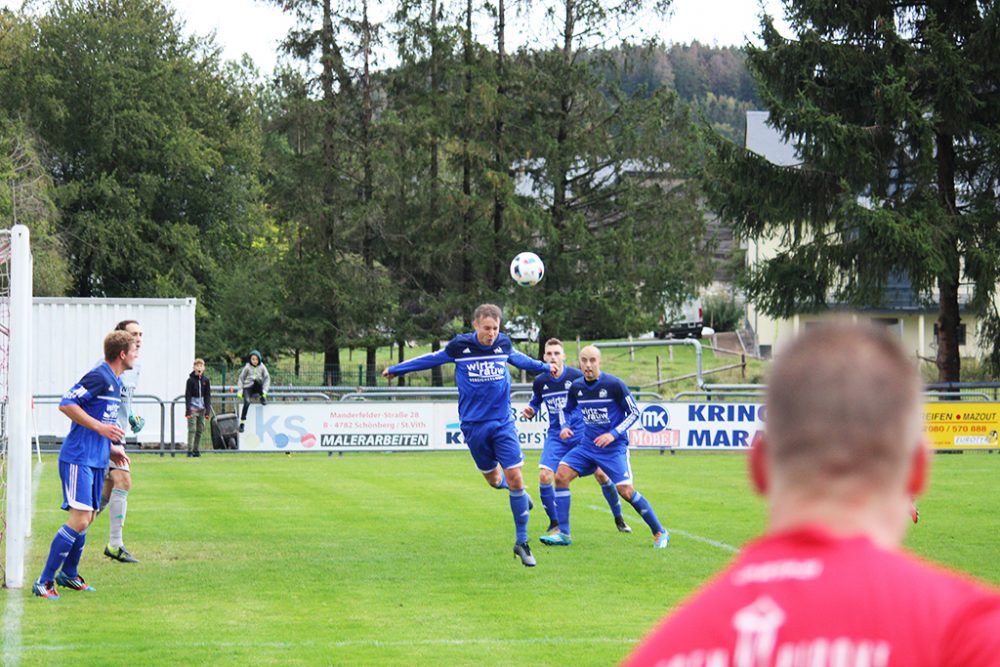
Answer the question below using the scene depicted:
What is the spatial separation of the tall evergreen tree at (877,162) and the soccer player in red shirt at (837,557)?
3019 centimetres

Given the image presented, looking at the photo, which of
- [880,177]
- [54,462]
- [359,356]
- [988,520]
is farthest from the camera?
[359,356]

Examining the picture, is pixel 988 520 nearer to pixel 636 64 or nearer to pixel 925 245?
pixel 925 245

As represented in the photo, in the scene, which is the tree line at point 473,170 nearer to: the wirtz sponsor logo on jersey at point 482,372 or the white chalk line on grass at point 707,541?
the white chalk line on grass at point 707,541

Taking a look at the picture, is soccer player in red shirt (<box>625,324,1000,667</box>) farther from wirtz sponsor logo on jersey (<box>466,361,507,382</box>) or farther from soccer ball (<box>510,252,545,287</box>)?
soccer ball (<box>510,252,545,287</box>)

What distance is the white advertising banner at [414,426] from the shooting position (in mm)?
27391

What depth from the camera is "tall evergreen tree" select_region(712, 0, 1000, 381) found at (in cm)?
3139

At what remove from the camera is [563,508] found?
13.7 m

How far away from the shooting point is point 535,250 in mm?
43219

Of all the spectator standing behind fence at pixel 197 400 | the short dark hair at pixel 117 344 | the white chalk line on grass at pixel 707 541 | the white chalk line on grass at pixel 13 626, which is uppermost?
the short dark hair at pixel 117 344

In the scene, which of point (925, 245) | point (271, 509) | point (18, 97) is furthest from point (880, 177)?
point (18, 97)

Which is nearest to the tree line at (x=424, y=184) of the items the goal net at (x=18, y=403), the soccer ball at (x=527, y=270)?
the soccer ball at (x=527, y=270)

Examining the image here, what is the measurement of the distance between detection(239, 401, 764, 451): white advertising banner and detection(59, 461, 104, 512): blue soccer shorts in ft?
55.8

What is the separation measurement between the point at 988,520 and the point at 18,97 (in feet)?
142

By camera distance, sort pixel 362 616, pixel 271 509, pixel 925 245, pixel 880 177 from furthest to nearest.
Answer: pixel 880 177 < pixel 925 245 < pixel 271 509 < pixel 362 616
